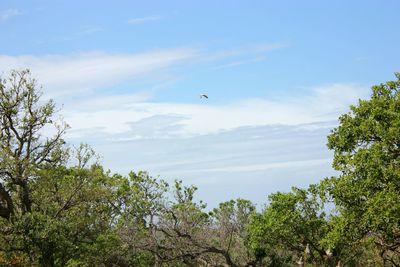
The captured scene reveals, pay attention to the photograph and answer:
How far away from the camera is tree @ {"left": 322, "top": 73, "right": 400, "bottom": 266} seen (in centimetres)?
2383

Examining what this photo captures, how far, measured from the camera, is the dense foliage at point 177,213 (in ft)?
82.4

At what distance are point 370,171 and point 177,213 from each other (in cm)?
1582

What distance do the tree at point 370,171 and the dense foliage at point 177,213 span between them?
53 mm

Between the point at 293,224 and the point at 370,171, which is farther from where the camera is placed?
the point at 293,224

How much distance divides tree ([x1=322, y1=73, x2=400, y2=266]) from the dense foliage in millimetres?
53

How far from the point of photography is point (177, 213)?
119 feet

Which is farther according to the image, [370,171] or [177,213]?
[177,213]

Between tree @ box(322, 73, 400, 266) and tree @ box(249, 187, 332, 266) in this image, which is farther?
tree @ box(249, 187, 332, 266)

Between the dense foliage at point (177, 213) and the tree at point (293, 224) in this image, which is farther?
the tree at point (293, 224)

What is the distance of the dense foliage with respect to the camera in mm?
25125

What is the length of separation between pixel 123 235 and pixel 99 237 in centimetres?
451

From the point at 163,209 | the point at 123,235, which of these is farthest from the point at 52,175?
the point at 163,209

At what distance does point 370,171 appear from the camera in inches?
972

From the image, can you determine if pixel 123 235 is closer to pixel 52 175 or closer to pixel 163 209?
pixel 163 209
